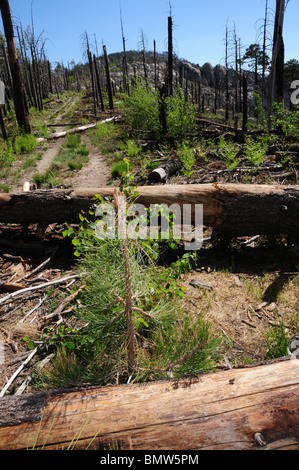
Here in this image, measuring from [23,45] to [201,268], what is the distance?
3229 centimetres

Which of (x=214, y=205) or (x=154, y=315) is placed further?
(x=214, y=205)

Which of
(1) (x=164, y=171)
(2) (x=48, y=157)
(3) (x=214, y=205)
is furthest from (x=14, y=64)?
(3) (x=214, y=205)

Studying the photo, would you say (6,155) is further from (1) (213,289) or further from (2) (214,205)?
(1) (213,289)

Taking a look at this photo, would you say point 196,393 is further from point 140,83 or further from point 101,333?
point 140,83

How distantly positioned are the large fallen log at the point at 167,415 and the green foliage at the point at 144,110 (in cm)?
969

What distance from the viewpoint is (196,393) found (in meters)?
1.51

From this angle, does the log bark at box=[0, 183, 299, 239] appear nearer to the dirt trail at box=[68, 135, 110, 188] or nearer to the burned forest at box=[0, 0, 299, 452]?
the burned forest at box=[0, 0, 299, 452]

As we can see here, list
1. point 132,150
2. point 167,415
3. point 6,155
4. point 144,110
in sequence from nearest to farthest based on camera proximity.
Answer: point 167,415
point 132,150
point 6,155
point 144,110

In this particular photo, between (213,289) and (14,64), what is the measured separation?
40.9ft

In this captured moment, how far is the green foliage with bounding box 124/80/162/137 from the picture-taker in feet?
33.5

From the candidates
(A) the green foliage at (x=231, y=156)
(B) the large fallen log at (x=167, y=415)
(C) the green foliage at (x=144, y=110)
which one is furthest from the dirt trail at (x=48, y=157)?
(B) the large fallen log at (x=167, y=415)

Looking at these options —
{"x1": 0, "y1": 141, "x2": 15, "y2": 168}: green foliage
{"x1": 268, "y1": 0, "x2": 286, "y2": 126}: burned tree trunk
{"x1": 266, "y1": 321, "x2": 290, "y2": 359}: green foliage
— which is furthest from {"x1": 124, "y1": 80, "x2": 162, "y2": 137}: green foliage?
{"x1": 266, "y1": 321, "x2": 290, "y2": 359}: green foliage

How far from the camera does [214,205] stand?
4.00m

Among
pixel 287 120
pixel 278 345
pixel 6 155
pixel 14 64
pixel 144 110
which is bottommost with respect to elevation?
pixel 278 345
